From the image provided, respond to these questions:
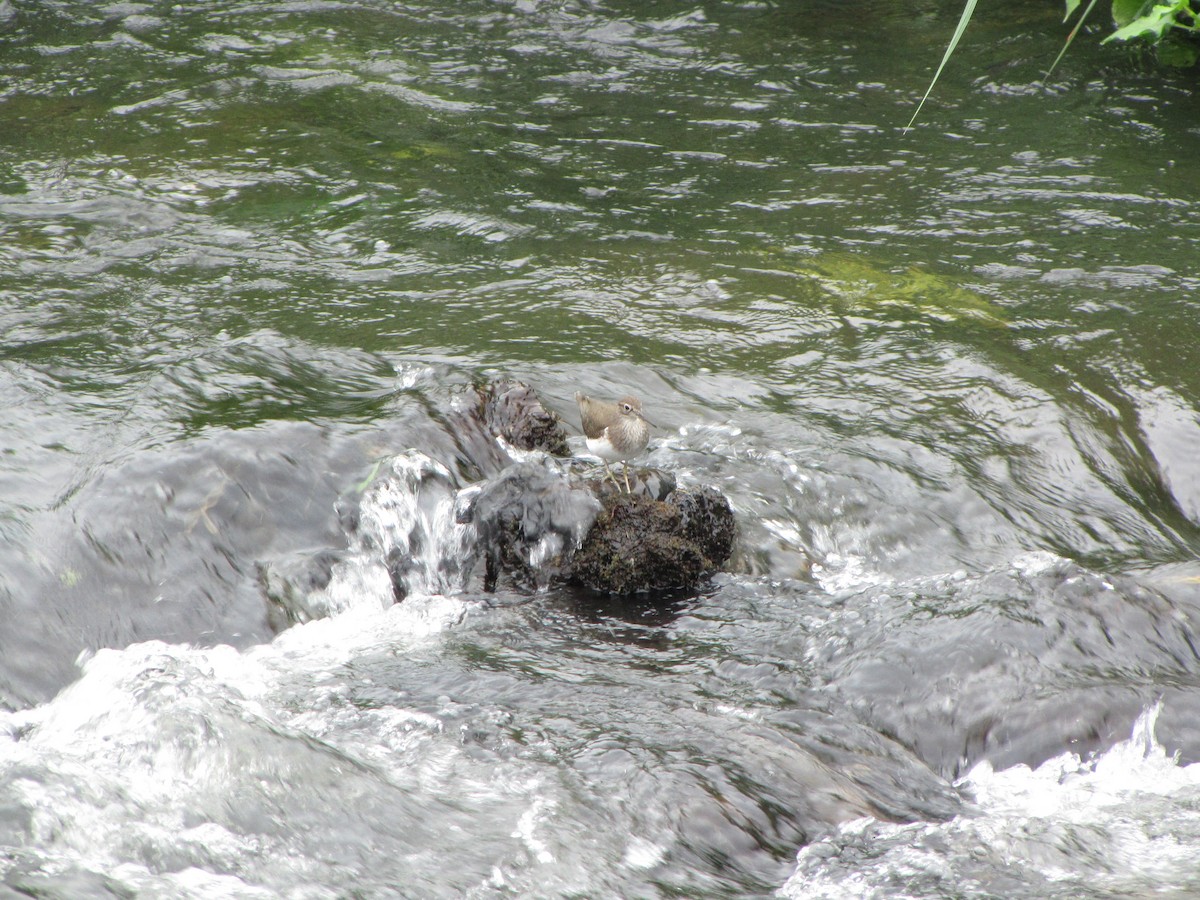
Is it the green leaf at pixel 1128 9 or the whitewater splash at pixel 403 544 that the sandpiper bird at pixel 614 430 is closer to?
the whitewater splash at pixel 403 544

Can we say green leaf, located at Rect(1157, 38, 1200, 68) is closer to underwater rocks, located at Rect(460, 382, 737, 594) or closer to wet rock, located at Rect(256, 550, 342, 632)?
underwater rocks, located at Rect(460, 382, 737, 594)

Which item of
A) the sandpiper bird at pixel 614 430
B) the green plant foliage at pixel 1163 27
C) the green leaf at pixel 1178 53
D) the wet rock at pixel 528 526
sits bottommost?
the wet rock at pixel 528 526

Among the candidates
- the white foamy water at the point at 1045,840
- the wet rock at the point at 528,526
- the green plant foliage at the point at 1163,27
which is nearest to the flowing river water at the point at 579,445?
the white foamy water at the point at 1045,840

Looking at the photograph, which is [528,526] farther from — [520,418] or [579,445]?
[579,445]

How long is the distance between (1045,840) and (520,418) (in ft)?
11.7

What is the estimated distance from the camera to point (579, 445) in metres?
7.30

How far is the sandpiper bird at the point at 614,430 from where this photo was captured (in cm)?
623

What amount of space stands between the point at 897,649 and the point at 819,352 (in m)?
3.21

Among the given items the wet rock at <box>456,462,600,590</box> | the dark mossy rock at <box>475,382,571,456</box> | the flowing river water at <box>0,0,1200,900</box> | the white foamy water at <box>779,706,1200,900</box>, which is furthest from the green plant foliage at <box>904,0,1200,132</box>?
the white foamy water at <box>779,706,1200,900</box>

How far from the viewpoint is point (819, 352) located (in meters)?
8.34

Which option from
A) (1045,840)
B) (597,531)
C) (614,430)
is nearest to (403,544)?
(597,531)

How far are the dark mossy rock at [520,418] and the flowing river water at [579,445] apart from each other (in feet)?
0.82

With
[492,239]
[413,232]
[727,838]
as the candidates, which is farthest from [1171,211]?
[727,838]

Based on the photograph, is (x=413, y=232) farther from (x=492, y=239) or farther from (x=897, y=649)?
(x=897, y=649)
